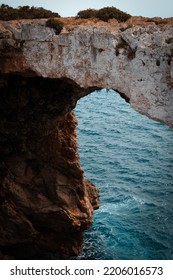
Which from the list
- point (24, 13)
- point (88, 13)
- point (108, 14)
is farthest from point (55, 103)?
point (108, 14)

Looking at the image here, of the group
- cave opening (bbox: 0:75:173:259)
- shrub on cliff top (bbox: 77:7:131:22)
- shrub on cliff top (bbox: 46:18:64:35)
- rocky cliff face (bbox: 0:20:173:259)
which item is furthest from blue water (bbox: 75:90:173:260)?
shrub on cliff top (bbox: 46:18:64:35)

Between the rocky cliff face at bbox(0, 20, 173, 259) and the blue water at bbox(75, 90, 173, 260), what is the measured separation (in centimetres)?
298

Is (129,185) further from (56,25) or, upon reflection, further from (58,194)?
(56,25)

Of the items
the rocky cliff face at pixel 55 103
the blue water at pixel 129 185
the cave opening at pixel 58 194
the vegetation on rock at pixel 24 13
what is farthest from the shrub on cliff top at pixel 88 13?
the blue water at pixel 129 185

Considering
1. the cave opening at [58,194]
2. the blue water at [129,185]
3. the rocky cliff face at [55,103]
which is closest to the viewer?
the rocky cliff face at [55,103]

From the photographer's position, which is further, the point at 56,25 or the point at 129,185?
the point at 129,185

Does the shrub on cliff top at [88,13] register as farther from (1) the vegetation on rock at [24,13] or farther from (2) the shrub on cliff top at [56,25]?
(2) the shrub on cliff top at [56,25]

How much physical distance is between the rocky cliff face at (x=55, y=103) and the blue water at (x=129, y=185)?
9.78ft

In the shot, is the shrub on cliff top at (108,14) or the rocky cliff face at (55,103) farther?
the shrub on cliff top at (108,14)

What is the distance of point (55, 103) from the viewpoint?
22.9 m

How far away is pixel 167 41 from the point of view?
45.7ft

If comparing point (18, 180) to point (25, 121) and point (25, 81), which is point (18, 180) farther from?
point (25, 81)

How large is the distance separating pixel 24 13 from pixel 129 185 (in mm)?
25578

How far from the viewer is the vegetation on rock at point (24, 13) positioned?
1838cm
